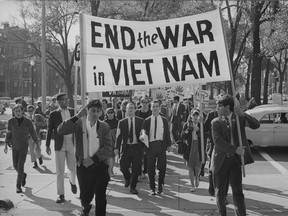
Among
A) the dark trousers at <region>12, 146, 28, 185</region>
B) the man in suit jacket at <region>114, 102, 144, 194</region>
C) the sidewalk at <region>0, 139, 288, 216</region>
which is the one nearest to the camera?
the sidewalk at <region>0, 139, 288, 216</region>

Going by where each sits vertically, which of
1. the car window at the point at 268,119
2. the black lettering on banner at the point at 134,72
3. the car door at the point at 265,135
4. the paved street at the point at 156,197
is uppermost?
the black lettering on banner at the point at 134,72

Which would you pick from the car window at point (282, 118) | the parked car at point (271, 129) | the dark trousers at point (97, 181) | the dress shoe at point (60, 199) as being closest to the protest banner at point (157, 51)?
the dark trousers at point (97, 181)

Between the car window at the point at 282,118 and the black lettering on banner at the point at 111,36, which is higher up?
the black lettering on banner at the point at 111,36

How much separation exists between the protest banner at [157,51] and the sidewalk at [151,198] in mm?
2131

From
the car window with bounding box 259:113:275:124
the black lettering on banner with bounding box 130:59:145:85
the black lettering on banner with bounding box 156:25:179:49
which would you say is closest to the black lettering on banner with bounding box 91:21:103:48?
the black lettering on banner with bounding box 130:59:145:85

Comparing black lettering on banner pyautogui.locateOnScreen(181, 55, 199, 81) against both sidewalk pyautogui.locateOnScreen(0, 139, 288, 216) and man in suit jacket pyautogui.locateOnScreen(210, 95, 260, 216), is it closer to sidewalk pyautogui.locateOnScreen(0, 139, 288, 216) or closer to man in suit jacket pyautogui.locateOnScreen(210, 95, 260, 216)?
man in suit jacket pyautogui.locateOnScreen(210, 95, 260, 216)

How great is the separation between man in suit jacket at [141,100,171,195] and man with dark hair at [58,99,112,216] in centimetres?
248

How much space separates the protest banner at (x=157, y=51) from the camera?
6480 millimetres

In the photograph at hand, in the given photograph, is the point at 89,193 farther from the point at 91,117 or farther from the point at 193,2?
the point at 193,2

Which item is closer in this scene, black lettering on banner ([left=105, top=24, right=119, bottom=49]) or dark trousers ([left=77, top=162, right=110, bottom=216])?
dark trousers ([left=77, top=162, right=110, bottom=216])

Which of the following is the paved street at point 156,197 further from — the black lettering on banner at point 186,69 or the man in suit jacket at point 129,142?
the black lettering on banner at point 186,69

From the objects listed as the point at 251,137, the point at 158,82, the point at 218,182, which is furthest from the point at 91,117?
the point at 251,137

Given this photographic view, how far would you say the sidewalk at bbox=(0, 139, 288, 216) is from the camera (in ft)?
22.9

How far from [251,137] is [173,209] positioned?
7.78 m
